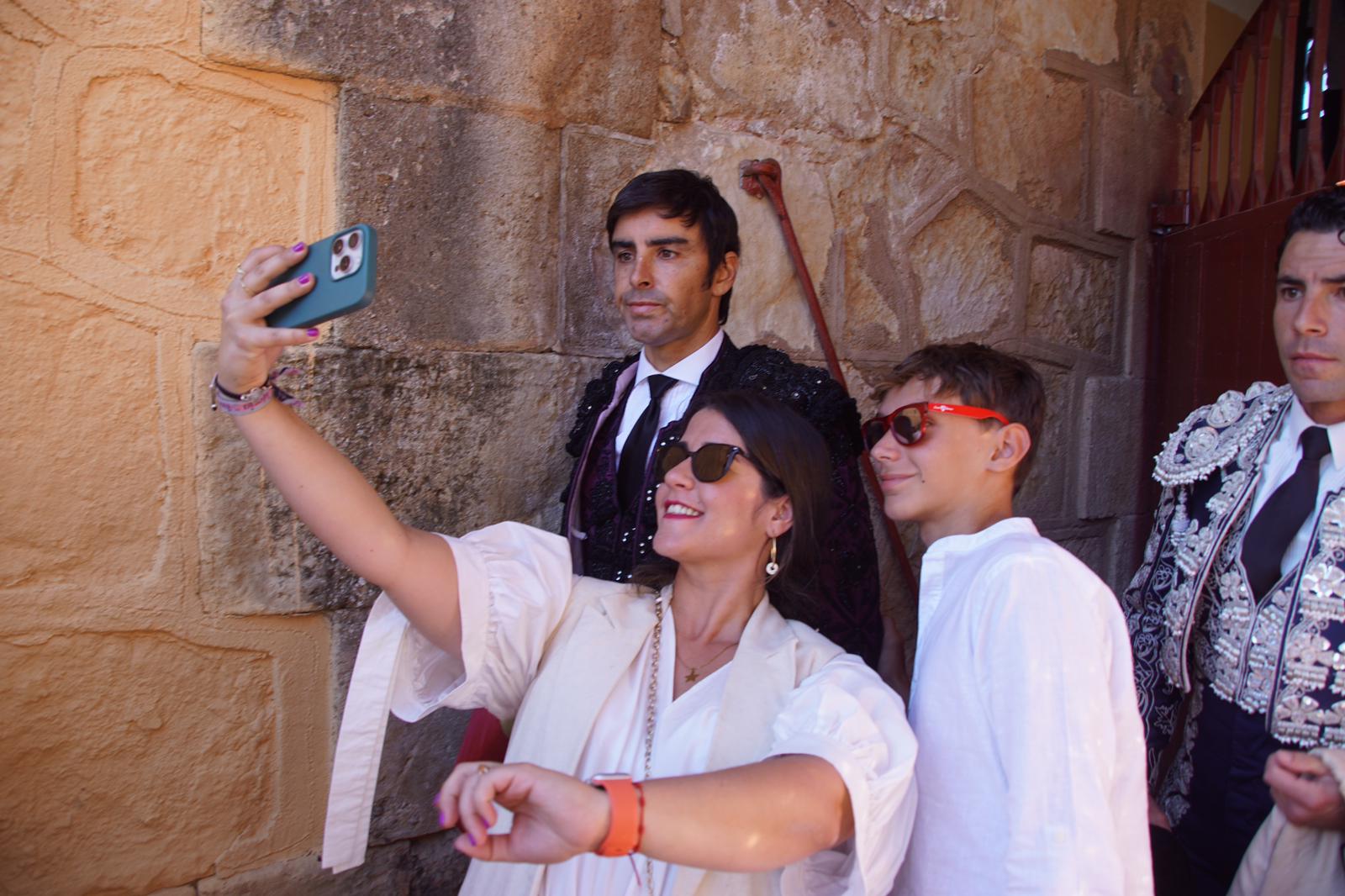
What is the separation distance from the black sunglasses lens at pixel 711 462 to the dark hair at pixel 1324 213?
1181 mm

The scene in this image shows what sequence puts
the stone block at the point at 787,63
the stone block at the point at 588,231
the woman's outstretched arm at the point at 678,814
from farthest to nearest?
the stone block at the point at 787,63 < the stone block at the point at 588,231 < the woman's outstretched arm at the point at 678,814

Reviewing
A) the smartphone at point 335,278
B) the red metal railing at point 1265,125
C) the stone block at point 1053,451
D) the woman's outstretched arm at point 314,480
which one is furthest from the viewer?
the stone block at point 1053,451

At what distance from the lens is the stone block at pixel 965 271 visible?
3.14 meters

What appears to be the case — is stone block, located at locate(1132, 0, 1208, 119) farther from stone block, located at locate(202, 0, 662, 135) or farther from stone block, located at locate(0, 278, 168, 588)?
stone block, located at locate(0, 278, 168, 588)

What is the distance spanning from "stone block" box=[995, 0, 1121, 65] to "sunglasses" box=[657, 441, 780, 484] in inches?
83.2

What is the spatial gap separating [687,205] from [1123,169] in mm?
1898

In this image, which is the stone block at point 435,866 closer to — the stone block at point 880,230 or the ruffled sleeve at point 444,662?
the ruffled sleeve at point 444,662

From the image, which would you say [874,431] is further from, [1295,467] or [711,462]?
[1295,467]

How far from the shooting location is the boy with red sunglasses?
54.1 inches

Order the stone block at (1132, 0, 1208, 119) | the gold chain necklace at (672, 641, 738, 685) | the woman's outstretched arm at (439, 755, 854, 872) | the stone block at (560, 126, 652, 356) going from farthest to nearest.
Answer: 1. the stone block at (1132, 0, 1208, 119)
2. the stone block at (560, 126, 652, 356)
3. the gold chain necklace at (672, 641, 738, 685)
4. the woman's outstretched arm at (439, 755, 854, 872)

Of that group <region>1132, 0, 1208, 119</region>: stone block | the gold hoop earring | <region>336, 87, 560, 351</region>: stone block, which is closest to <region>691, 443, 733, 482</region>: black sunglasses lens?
the gold hoop earring

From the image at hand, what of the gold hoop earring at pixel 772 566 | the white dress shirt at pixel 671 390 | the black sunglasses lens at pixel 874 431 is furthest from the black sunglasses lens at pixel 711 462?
the white dress shirt at pixel 671 390

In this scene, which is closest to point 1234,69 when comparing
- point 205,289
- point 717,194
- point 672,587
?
point 717,194

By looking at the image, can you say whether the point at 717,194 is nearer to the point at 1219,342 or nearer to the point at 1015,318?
the point at 1015,318
